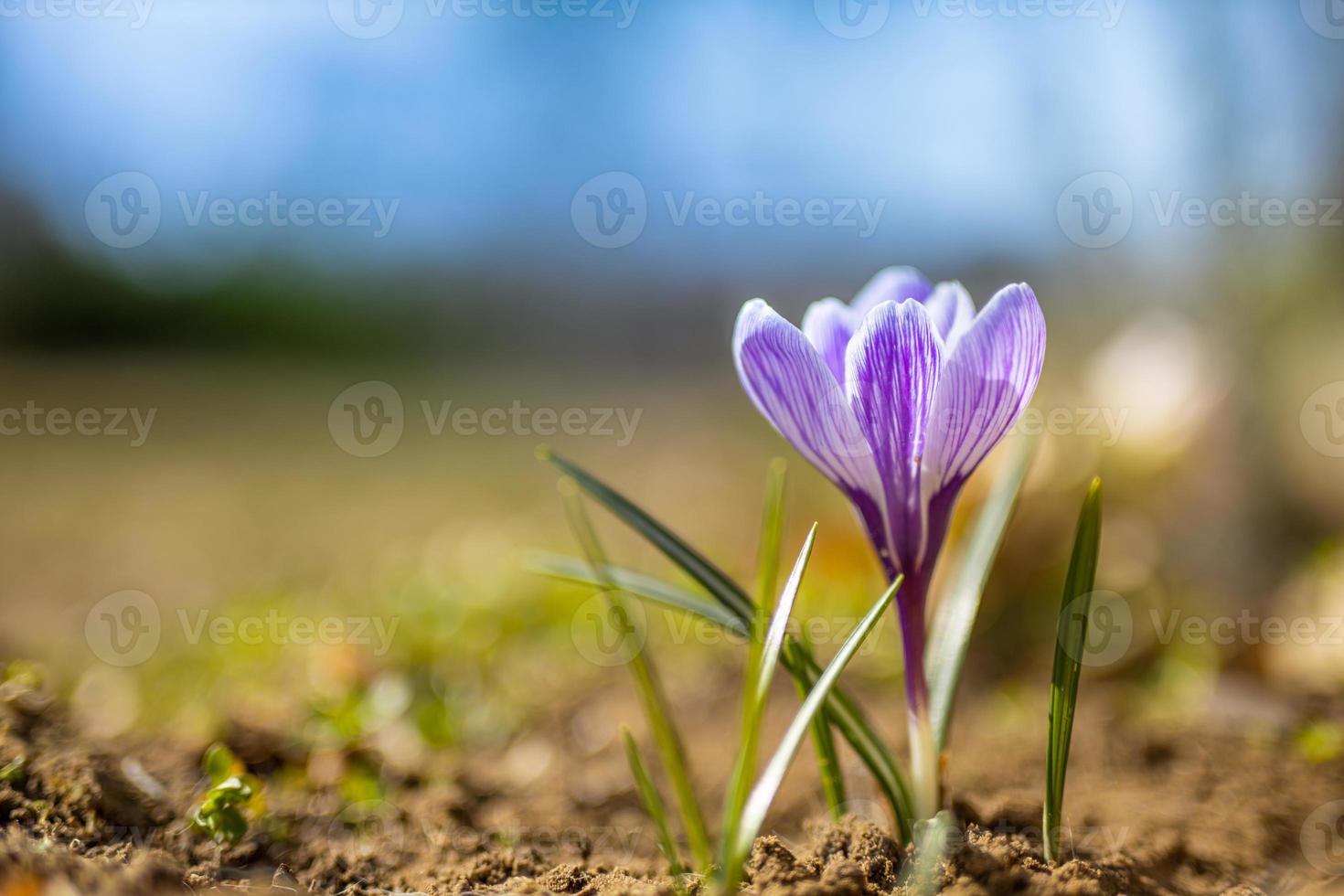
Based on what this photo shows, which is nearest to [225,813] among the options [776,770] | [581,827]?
[581,827]

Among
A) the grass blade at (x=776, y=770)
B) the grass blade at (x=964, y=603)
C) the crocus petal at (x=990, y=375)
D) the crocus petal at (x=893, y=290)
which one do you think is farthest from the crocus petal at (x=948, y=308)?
the grass blade at (x=776, y=770)

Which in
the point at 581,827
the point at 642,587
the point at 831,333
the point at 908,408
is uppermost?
the point at 831,333

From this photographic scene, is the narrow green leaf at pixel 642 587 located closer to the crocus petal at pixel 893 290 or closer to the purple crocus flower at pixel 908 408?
the purple crocus flower at pixel 908 408

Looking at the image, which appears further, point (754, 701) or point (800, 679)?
point (800, 679)

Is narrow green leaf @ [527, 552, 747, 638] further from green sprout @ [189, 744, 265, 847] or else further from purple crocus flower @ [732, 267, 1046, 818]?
green sprout @ [189, 744, 265, 847]

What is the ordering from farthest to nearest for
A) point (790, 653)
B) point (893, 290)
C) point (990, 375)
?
point (893, 290)
point (790, 653)
point (990, 375)

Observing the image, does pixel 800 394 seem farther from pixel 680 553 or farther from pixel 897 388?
pixel 680 553
